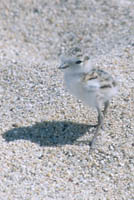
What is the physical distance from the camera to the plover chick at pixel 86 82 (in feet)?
12.0

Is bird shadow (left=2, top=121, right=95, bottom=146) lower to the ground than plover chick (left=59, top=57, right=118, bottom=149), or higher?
lower

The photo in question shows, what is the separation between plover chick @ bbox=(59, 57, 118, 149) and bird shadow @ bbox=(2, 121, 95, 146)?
1.20ft

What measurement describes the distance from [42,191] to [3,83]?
163cm

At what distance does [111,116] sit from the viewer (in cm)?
411

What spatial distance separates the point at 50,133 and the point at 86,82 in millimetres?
615

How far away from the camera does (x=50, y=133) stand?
397cm

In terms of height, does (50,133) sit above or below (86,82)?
below

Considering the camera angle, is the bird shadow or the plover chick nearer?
the plover chick

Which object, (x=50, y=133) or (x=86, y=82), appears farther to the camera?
(x=50, y=133)

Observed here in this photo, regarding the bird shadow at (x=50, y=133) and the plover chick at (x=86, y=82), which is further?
the bird shadow at (x=50, y=133)

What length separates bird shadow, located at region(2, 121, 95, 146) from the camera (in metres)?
3.89

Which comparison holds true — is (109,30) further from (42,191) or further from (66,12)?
(42,191)

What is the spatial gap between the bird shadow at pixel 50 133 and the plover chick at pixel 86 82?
367 mm

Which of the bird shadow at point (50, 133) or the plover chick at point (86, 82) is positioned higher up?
the plover chick at point (86, 82)
